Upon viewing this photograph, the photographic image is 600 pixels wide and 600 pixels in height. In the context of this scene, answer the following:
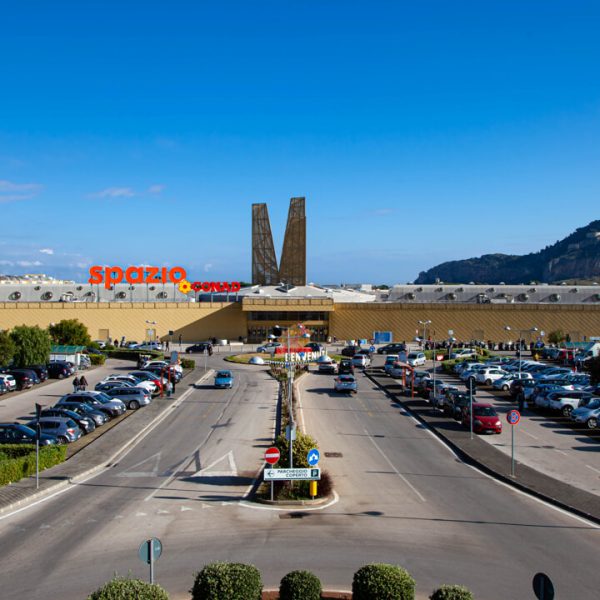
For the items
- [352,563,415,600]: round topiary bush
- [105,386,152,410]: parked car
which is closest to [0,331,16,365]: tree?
[105,386,152,410]: parked car

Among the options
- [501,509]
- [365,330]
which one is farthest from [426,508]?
[365,330]

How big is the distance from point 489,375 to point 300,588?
39571mm

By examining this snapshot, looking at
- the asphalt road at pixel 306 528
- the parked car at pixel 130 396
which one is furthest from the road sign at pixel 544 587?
the parked car at pixel 130 396

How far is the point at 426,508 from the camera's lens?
1897 centimetres

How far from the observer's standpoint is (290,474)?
19.4 m

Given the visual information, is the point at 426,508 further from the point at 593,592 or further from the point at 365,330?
the point at 365,330

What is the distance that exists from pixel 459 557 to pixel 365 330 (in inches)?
2595

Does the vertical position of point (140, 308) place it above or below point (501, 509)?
above

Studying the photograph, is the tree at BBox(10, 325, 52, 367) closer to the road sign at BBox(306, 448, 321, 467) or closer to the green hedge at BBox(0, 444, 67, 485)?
the green hedge at BBox(0, 444, 67, 485)

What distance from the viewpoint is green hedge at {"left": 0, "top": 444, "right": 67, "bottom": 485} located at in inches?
838

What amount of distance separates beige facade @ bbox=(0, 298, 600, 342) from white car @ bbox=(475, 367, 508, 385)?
30256 millimetres

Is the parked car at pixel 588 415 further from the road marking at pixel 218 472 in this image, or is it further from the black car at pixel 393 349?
the black car at pixel 393 349

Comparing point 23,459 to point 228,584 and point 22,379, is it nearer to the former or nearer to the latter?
point 228,584

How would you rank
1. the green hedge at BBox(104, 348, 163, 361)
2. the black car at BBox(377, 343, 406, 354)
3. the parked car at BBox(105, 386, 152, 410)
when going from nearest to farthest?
1. the parked car at BBox(105, 386, 152, 410)
2. the green hedge at BBox(104, 348, 163, 361)
3. the black car at BBox(377, 343, 406, 354)
